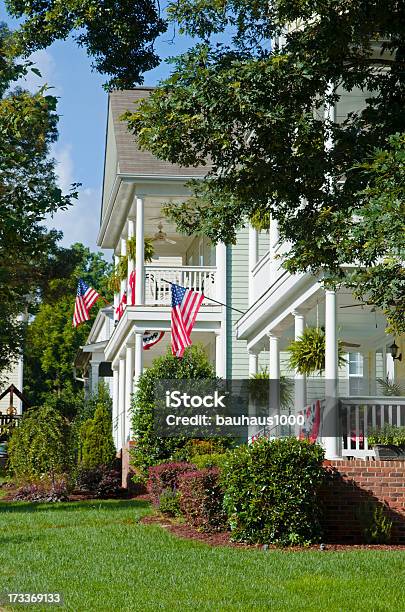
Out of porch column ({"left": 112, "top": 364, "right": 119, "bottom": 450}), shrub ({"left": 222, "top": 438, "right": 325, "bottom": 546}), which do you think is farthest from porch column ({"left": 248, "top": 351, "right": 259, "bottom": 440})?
shrub ({"left": 222, "top": 438, "right": 325, "bottom": 546})

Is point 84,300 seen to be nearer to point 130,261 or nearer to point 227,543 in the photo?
point 130,261

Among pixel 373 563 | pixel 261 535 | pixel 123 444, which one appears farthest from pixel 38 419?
pixel 373 563

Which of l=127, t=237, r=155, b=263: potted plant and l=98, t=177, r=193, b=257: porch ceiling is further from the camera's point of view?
l=127, t=237, r=155, b=263: potted plant

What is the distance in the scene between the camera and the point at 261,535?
13359mm

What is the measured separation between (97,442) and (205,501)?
11759mm

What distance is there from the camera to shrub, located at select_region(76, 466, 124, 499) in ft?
70.8

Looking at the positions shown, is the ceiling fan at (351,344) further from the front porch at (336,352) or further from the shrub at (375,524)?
the shrub at (375,524)

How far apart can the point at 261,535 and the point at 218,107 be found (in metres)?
6.13

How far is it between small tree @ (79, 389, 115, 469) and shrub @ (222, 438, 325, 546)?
11668mm

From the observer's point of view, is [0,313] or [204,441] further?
[0,313]

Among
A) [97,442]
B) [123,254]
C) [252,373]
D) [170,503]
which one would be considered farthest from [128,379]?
[170,503]

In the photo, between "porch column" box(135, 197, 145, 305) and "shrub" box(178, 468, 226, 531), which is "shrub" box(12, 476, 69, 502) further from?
"shrub" box(178, 468, 226, 531)

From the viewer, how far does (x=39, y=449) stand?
20.3 metres

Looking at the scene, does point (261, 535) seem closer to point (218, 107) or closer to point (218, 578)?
point (218, 578)
